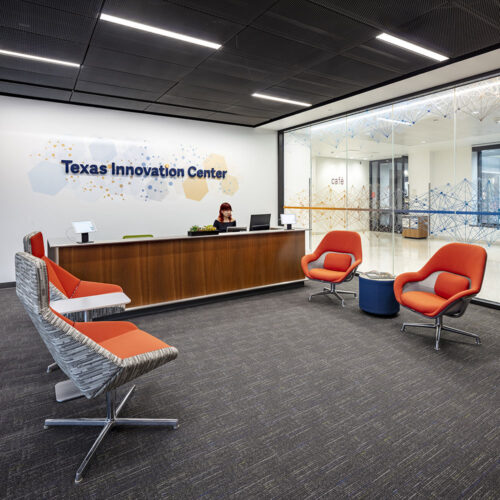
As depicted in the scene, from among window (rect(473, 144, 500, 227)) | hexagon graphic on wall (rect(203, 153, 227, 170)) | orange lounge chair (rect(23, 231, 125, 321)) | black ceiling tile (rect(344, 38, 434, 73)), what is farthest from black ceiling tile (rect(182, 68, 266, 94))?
window (rect(473, 144, 500, 227))

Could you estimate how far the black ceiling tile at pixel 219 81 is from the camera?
5.02m

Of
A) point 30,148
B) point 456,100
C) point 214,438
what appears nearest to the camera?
point 214,438

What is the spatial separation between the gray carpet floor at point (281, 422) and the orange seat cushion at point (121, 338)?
561mm

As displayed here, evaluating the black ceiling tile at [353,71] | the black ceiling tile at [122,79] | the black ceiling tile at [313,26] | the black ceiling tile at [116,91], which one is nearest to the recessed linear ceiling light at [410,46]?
the black ceiling tile at [313,26]

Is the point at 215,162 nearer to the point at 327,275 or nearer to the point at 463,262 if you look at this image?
the point at 327,275

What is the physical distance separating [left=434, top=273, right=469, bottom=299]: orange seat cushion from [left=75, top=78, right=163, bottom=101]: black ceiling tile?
4.91 meters

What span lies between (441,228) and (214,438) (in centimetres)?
476

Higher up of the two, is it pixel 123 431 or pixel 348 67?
pixel 348 67

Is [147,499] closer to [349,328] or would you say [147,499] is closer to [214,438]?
[214,438]

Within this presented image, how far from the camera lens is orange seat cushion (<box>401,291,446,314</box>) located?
358cm

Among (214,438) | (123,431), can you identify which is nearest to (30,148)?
(123,431)

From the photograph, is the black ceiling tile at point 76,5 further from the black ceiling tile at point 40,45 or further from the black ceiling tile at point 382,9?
the black ceiling tile at point 382,9

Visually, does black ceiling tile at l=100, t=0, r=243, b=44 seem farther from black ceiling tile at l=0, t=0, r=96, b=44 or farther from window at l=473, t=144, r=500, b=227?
window at l=473, t=144, r=500, b=227

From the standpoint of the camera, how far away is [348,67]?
478 cm
